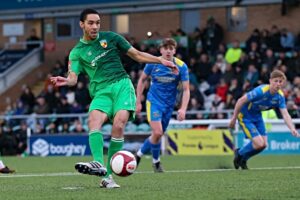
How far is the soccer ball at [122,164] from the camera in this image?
35.0ft

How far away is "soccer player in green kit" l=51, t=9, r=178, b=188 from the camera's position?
11.1m

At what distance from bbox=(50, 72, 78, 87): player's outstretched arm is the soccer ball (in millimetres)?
1111

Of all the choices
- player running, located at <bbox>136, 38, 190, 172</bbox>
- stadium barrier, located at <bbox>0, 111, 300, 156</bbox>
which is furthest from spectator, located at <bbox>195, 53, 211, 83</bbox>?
player running, located at <bbox>136, 38, 190, 172</bbox>

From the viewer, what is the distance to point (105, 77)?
446 inches

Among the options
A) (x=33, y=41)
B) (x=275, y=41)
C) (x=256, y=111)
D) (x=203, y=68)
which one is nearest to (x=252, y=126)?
(x=256, y=111)

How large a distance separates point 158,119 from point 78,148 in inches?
476

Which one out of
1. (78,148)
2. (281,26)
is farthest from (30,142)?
(281,26)

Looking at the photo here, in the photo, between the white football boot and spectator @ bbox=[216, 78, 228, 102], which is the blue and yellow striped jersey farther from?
spectator @ bbox=[216, 78, 228, 102]

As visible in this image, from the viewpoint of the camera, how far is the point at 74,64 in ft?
37.5

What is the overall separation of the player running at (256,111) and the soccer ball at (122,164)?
5425 mm

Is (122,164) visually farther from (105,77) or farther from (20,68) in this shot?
(20,68)

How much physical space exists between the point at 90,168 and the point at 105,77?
1554 millimetres

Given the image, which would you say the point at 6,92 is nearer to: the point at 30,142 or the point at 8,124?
the point at 8,124

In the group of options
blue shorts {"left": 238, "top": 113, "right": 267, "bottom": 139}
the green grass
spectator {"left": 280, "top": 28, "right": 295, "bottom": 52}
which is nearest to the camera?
the green grass
